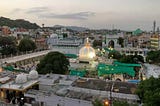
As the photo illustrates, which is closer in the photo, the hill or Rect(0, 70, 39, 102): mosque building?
Rect(0, 70, 39, 102): mosque building

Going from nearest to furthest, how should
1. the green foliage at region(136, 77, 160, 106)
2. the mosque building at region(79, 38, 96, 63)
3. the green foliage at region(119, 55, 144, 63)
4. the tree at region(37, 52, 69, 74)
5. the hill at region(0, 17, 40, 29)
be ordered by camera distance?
the green foliage at region(136, 77, 160, 106) < the tree at region(37, 52, 69, 74) < the green foliage at region(119, 55, 144, 63) < the mosque building at region(79, 38, 96, 63) < the hill at region(0, 17, 40, 29)

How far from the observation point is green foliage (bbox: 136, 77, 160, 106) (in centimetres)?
1013

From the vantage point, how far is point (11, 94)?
48.9ft

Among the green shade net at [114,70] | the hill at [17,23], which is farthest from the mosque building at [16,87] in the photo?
the hill at [17,23]

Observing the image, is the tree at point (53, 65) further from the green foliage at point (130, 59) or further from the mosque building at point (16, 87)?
the green foliage at point (130, 59)

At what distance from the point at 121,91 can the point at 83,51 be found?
18.1 m

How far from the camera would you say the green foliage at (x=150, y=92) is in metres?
10.1

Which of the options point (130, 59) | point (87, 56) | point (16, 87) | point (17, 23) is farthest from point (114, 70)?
point (17, 23)

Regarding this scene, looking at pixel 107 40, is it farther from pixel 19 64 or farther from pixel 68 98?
pixel 68 98

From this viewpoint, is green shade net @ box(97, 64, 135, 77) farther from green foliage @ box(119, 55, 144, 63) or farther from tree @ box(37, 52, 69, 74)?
green foliage @ box(119, 55, 144, 63)

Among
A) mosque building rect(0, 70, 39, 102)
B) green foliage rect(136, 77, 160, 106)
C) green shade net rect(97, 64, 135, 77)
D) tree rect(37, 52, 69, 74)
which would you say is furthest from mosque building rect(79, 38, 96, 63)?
green foliage rect(136, 77, 160, 106)

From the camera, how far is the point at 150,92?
433 inches

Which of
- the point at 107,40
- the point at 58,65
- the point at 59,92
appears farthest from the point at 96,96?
the point at 107,40

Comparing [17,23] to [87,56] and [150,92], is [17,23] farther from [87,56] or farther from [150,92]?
[150,92]
